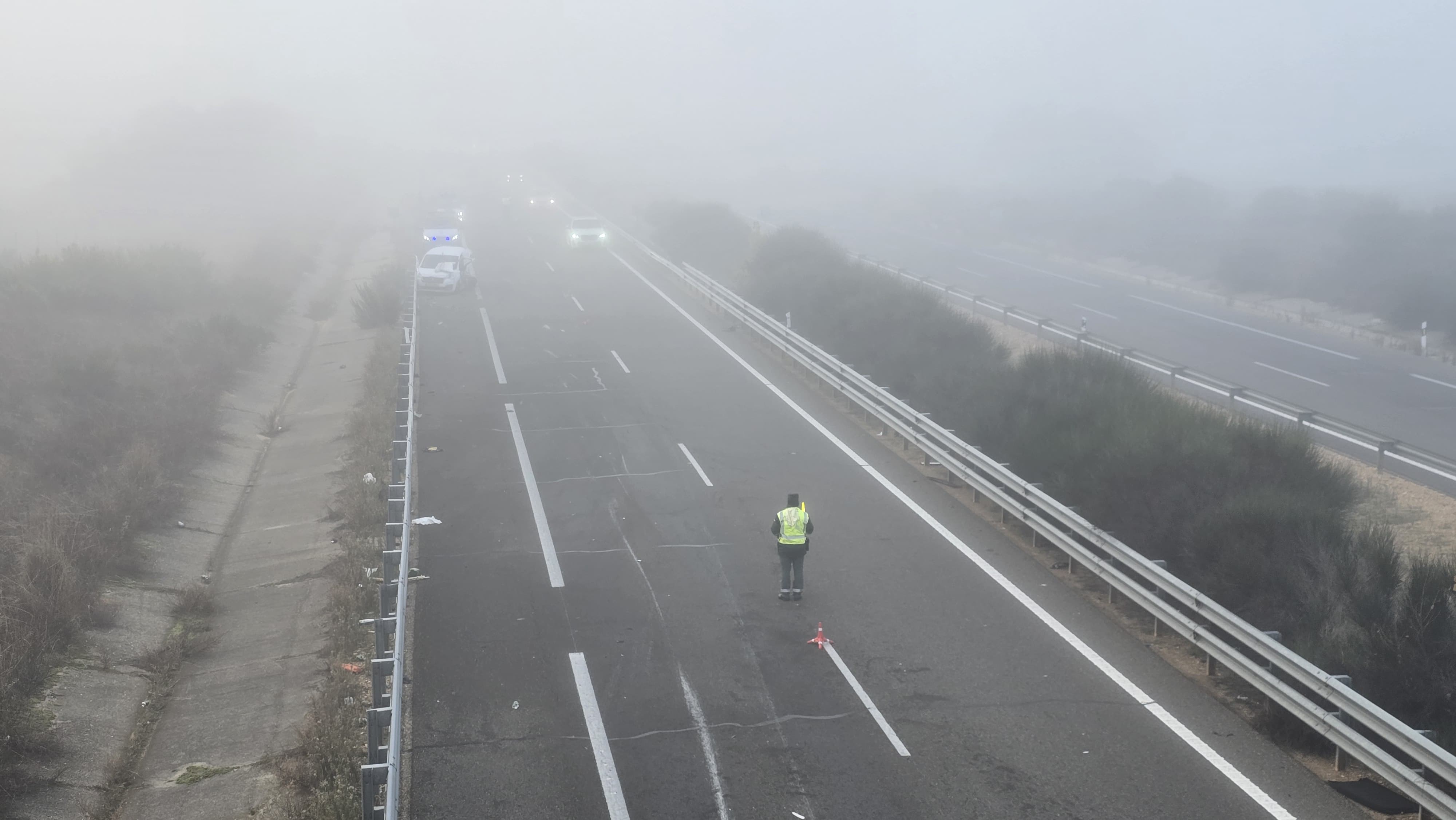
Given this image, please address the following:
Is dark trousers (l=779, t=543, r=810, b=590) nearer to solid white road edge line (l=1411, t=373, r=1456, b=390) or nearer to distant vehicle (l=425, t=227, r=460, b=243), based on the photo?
solid white road edge line (l=1411, t=373, r=1456, b=390)

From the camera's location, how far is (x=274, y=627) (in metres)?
11.5

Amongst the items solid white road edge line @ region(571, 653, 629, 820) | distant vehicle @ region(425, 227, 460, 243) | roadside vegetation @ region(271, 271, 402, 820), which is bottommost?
roadside vegetation @ region(271, 271, 402, 820)

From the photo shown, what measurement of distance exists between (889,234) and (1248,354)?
→ 36.3 m

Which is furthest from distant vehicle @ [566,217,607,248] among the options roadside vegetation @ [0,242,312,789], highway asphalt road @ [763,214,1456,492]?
roadside vegetation @ [0,242,312,789]

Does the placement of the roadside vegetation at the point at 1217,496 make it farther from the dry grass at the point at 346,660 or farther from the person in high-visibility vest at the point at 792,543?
the dry grass at the point at 346,660

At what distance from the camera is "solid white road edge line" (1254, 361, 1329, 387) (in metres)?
22.8

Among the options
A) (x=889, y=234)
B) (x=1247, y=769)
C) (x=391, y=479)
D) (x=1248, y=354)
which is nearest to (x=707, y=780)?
(x=1247, y=769)

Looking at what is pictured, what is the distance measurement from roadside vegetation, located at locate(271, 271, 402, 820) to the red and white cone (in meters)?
3.95

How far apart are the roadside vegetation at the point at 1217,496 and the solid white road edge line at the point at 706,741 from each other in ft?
14.1

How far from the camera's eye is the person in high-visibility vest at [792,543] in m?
10.7

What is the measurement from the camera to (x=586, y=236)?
47.0 meters

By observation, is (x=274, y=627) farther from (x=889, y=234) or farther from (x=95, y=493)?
(x=889, y=234)

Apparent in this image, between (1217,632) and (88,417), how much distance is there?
16672 mm

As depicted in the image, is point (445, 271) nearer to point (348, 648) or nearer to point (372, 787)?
point (348, 648)
